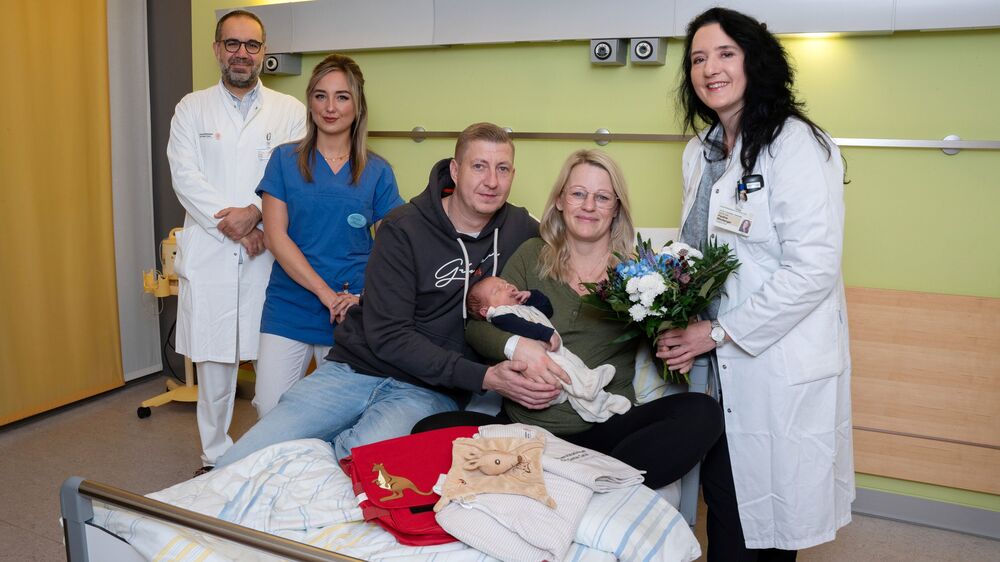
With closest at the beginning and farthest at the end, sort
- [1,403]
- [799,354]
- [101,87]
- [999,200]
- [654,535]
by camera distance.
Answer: [654,535] → [799,354] → [999,200] → [1,403] → [101,87]

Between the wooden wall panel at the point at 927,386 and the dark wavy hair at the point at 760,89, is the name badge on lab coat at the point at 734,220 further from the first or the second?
the wooden wall panel at the point at 927,386

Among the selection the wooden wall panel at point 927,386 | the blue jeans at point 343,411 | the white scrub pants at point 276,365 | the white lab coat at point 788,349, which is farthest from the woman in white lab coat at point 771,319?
the white scrub pants at point 276,365

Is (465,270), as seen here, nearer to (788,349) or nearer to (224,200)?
(788,349)

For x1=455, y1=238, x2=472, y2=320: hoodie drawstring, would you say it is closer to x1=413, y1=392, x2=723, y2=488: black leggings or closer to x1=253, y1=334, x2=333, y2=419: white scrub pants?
x1=413, y1=392, x2=723, y2=488: black leggings

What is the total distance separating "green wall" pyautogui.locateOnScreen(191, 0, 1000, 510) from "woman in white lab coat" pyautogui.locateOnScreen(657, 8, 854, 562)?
921 millimetres

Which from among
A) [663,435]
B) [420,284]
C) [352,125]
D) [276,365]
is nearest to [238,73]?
[352,125]

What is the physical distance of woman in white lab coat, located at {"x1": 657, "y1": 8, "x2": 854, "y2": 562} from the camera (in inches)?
89.3

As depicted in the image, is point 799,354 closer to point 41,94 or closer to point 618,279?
point 618,279

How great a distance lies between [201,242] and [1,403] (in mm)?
1547

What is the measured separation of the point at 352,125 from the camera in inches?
133

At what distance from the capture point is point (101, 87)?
4645 mm

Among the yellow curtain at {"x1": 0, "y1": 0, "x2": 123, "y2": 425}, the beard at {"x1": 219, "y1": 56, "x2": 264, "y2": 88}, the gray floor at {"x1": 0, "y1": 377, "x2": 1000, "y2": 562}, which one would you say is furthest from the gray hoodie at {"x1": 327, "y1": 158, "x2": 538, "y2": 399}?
the yellow curtain at {"x1": 0, "y1": 0, "x2": 123, "y2": 425}

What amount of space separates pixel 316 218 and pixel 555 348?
1358 mm

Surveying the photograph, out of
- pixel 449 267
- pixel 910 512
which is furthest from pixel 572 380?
pixel 910 512
